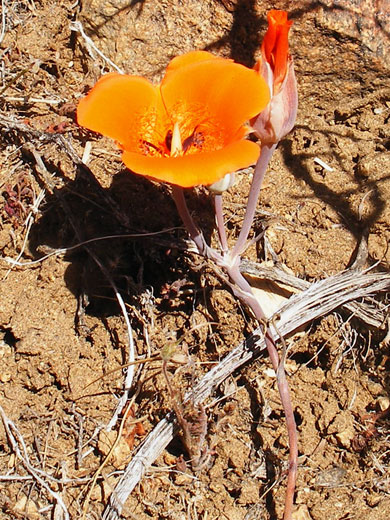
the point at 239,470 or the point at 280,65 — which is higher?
the point at 280,65

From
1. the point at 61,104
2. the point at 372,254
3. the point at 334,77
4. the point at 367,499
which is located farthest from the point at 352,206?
the point at 61,104

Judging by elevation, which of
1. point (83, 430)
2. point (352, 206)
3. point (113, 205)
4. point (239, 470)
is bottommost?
point (239, 470)

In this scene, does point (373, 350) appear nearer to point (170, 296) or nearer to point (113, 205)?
point (170, 296)

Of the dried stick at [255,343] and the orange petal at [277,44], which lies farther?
the dried stick at [255,343]

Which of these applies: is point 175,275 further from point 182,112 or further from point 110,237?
point 182,112

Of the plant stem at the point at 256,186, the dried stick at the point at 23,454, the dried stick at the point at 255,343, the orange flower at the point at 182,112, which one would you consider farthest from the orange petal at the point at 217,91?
the dried stick at the point at 23,454

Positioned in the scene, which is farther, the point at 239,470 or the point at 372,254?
the point at 372,254

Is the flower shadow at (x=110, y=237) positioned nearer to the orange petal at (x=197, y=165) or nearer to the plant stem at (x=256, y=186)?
the plant stem at (x=256, y=186)
